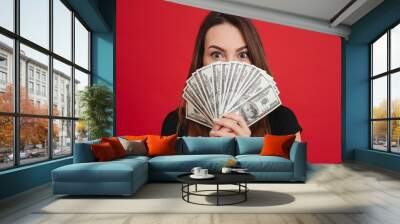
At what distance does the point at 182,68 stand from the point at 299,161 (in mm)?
3412

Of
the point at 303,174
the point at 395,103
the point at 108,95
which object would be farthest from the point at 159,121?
the point at 395,103

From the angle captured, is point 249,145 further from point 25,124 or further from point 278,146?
point 25,124

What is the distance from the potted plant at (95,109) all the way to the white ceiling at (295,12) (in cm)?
257

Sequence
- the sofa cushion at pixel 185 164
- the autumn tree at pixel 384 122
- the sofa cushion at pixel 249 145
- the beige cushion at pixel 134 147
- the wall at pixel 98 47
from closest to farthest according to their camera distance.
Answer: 1. the wall at pixel 98 47
2. the sofa cushion at pixel 185 164
3. the beige cushion at pixel 134 147
4. the sofa cushion at pixel 249 145
5. the autumn tree at pixel 384 122

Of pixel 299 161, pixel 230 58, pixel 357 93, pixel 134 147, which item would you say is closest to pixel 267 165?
pixel 299 161

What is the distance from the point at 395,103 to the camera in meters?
7.21

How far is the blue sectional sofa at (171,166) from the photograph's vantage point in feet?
14.4

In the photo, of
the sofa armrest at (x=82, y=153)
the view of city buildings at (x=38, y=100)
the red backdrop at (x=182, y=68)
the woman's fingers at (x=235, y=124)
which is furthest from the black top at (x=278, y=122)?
the sofa armrest at (x=82, y=153)

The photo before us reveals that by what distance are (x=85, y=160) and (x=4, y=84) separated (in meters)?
1.39

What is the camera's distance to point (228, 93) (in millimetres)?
7586

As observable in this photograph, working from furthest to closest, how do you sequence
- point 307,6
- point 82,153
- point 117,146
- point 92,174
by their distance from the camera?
1. point 307,6
2. point 117,146
3. point 82,153
4. point 92,174

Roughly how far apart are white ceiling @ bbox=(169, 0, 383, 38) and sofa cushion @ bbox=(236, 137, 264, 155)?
2.79 meters

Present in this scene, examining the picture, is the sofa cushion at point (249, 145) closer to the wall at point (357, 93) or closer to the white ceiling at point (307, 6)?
the white ceiling at point (307, 6)

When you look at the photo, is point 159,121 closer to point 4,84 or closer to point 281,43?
point 281,43
